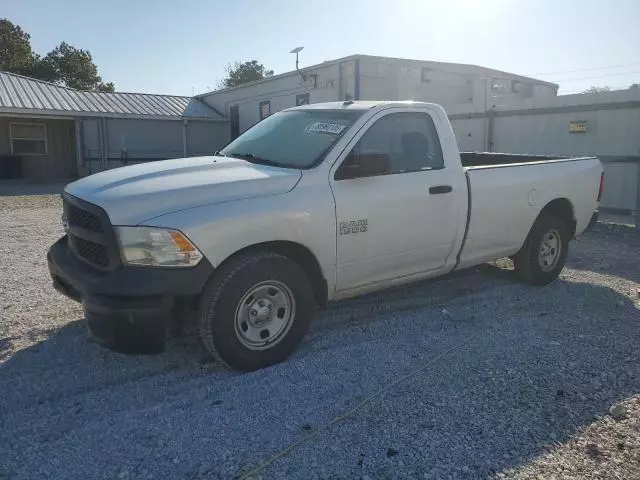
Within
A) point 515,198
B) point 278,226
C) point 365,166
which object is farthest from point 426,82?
point 278,226

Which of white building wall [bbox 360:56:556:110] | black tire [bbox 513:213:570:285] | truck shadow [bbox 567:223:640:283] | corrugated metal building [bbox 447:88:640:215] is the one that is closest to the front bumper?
black tire [bbox 513:213:570:285]

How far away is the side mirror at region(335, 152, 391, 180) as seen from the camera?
418 centimetres

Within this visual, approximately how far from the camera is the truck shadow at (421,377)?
119 inches

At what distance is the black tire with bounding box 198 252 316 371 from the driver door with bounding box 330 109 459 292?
471 mm

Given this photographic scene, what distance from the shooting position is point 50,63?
48.3 m

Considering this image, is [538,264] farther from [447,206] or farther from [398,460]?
[398,460]

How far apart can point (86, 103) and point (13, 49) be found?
1136 inches

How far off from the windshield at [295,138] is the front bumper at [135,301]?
1320 mm

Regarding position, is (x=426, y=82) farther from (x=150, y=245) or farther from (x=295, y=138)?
(x=150, y=245)

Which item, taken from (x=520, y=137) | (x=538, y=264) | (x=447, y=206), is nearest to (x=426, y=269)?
(x=447, y=206)

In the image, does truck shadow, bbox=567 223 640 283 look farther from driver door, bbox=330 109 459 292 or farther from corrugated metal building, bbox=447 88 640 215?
driver door, bbox=330 109 459 292

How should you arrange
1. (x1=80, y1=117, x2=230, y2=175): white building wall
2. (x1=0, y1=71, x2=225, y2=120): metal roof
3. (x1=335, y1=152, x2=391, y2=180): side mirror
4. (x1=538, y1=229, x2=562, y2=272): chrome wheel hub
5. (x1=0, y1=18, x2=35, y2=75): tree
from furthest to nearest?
(x1=0, y1=18, x2=35, y2=75): tree < (x1=80, y1=117, x2=230, y2=175): white building wall < (x1=0, y1=71, x2=225, y2=120): metal roof < (x1=538, y1=229, x2=562, y2=272): chrome wheel hub < (x1=335, y1=152, x2=391, y2=180): side mirror

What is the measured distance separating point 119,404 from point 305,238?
1660mm

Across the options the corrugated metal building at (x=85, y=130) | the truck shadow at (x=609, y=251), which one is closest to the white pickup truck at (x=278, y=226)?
the truck shadow at (x=609, y=251)
